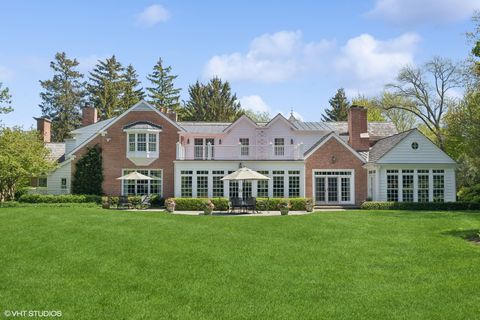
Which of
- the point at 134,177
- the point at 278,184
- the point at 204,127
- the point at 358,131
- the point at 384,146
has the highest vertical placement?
the point at 204,127

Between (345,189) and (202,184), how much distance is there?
9.30 m

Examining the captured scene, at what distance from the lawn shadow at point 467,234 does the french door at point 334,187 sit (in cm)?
1501

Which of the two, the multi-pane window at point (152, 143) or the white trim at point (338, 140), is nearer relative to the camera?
A: the white trim at point (338, 140)

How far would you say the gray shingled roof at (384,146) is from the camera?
31180 millimetres

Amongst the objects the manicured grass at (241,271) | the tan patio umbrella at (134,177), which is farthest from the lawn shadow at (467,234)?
the tan patio umbrella at (134,177)

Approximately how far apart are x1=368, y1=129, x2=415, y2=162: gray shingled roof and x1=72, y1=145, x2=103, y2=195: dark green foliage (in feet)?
59.1

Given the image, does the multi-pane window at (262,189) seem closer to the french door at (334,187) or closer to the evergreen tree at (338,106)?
the french door at (334,187)

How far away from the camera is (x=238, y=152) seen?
3406 centimetres

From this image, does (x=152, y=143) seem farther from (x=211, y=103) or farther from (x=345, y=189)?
(x=211, y=103)

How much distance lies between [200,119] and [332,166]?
34.8 meters

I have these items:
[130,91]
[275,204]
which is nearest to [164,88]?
[130,91]

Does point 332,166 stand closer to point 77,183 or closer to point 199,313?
point 77,183

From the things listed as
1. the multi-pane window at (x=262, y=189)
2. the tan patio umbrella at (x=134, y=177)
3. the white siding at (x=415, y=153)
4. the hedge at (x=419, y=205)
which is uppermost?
the white siding at (x=415, y=153)

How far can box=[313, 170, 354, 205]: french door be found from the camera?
32188 millimetres
